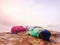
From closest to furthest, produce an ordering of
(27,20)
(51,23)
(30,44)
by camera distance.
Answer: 1. (30,44)
2. (51,23)
3. (27,20)

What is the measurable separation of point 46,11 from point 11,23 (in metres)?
0.57

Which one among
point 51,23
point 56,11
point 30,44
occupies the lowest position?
point 30,44

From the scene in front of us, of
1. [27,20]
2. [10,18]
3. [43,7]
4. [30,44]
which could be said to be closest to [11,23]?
[10,18]

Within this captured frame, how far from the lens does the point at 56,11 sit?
73.9 inches

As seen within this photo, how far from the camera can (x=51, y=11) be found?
1.90m

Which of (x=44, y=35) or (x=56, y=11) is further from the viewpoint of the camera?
(x=56, y=11)

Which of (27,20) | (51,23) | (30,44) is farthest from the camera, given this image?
(27,20)

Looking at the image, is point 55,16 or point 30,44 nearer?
point 30,44

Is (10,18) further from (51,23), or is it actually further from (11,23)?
(51,23)

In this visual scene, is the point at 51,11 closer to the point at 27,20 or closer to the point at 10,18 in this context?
the point at 27,20

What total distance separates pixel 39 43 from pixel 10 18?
1112 millimetres

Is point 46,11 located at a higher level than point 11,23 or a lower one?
higher

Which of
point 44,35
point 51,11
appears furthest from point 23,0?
point 44,35

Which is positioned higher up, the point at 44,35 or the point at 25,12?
the point at 25,12
